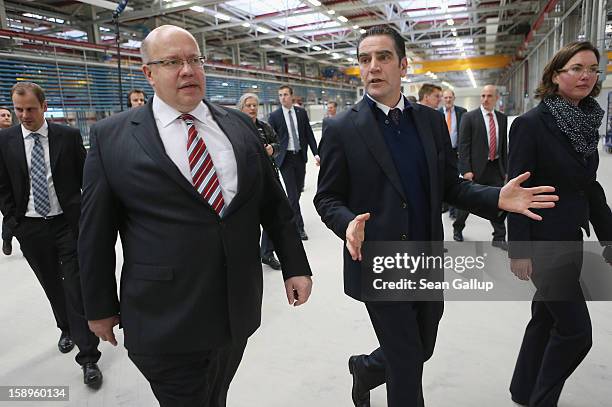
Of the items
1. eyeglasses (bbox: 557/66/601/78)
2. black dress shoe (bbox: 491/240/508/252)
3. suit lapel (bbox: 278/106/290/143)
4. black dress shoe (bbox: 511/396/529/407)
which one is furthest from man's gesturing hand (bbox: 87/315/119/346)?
black dress shoe (bbox: 491/240/508/252)

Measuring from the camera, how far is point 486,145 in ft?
13.6

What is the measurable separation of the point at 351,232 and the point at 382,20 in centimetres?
1264

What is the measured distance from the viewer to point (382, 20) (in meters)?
12.6

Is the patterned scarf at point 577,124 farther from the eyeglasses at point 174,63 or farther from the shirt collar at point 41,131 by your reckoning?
the shirt collar at point 41,131

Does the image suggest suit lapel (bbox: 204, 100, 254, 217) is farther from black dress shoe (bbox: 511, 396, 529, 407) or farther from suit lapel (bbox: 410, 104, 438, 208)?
black dress shoe (bbox: 511, 396, 529, 407)

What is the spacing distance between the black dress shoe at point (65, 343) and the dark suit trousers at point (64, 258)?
316mm

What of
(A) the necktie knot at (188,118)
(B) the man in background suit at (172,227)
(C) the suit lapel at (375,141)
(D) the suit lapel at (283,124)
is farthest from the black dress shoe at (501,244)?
(A) the necktie knot at (188,118)

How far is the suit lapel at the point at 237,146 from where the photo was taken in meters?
1.42

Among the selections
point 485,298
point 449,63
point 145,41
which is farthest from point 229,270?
A: point 449,63

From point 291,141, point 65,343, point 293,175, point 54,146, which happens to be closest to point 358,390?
point 65,343

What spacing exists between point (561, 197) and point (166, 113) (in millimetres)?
1600

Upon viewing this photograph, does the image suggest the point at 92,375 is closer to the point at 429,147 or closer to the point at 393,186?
the point at 393,186

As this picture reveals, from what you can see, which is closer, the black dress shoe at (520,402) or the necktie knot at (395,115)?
the necktie knot at (395,115)

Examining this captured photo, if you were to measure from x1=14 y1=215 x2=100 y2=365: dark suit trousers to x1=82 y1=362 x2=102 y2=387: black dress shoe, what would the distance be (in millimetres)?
32
